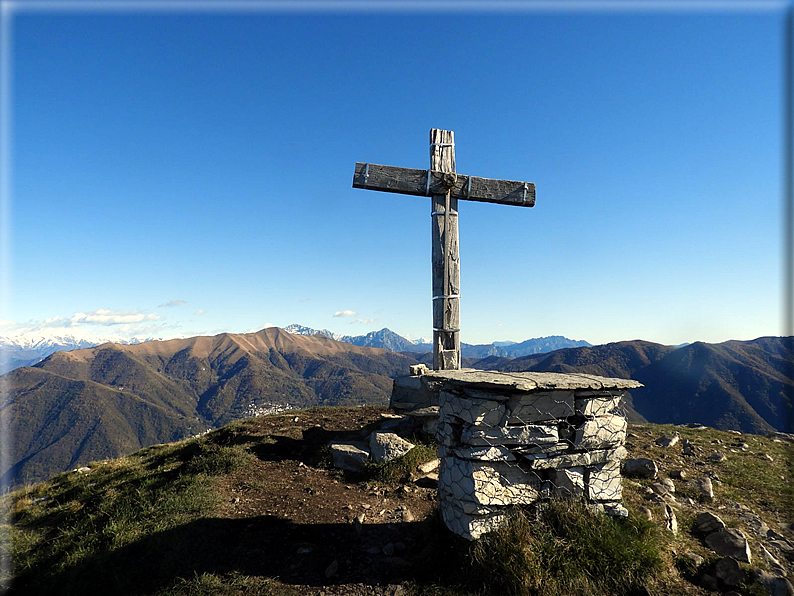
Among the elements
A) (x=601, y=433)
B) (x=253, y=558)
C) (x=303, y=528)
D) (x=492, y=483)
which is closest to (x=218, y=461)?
(x=303, y=528)

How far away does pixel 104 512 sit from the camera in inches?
284

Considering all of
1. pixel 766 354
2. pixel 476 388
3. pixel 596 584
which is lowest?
pixel 766 354

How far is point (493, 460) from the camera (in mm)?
4953

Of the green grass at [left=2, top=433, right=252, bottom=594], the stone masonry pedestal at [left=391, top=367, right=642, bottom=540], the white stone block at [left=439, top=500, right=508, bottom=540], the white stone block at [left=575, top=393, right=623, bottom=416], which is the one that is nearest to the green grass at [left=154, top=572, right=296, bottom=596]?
the green grass at [left=2, top=433, right=252, bottom=594]

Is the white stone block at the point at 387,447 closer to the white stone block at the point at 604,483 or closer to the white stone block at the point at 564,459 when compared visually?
the white stone block at the point at 564,459

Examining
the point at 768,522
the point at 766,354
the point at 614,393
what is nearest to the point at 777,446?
the point at 768,522

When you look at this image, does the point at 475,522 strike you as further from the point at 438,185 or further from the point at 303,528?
→ the point at 438,185

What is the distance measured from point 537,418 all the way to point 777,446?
11.8 m

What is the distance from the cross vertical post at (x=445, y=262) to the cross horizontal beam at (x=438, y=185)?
162 mm

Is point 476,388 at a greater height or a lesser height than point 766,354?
greater

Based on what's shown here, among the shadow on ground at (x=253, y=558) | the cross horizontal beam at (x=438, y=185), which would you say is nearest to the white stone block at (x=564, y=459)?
the shadow on ground at (x=253, y=558)

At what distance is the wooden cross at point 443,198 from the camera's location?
8.00 metres

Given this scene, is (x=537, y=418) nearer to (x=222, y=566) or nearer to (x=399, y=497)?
(x=399, y=497)

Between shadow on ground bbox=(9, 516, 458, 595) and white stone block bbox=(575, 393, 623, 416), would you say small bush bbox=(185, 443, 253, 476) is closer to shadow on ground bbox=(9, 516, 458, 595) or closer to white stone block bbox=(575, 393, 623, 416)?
shadow on ground bbox=(9, 516, 458, 595)
